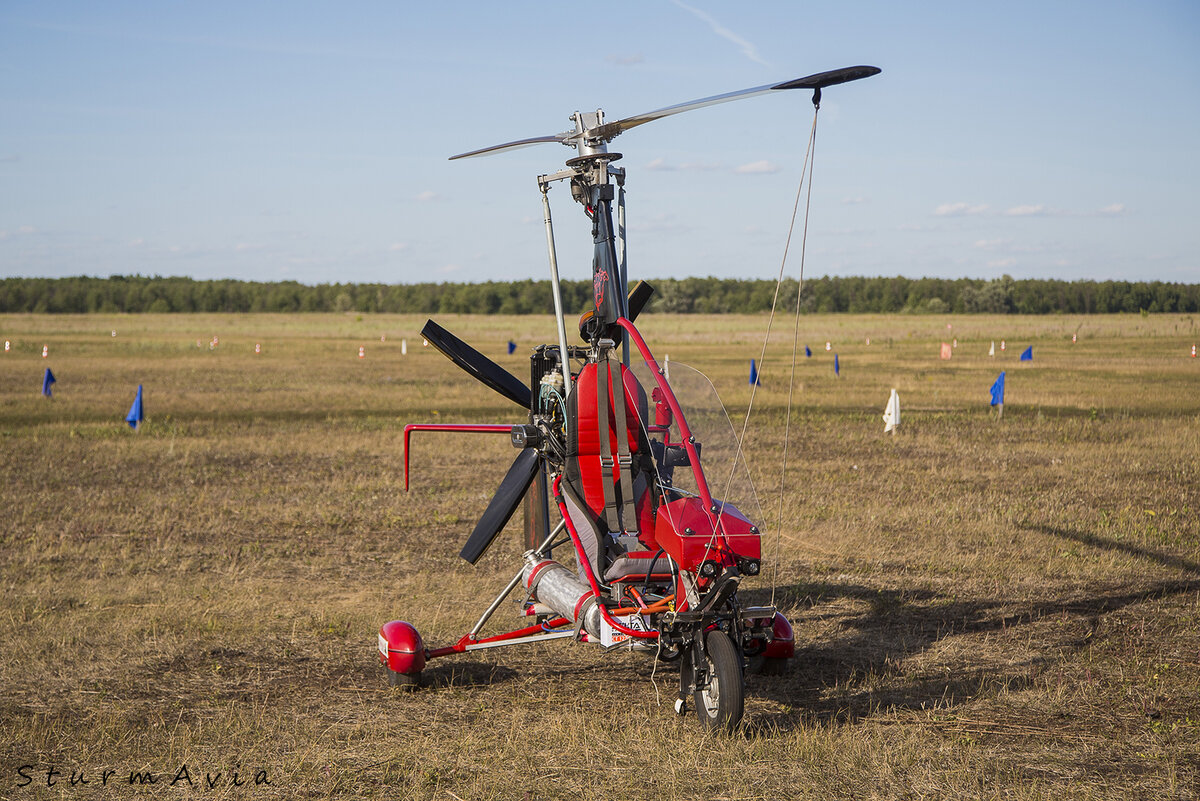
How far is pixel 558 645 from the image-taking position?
27.7ft

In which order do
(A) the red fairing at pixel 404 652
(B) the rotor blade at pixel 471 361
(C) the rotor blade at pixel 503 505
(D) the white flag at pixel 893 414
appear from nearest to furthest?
(A) the red fairing at pixel 404 652 < (B) the rotor blade at pixel 471 361 < (C) the rotor blade at pixel 503 505 < (D) the white flag at pixel 893 414

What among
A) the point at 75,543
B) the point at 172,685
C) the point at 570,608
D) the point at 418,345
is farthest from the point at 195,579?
the point at 418,345

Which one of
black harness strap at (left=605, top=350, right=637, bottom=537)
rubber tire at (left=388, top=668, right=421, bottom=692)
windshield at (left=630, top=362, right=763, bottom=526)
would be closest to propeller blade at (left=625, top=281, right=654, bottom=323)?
windshield at (left=630, top=362, right=763, bottom=526)

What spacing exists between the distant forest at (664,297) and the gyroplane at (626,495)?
117 metres

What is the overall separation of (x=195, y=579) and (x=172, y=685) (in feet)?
10.8

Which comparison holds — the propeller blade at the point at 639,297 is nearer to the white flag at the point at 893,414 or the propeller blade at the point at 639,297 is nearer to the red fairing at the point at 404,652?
the red fairing at the point at 404,652

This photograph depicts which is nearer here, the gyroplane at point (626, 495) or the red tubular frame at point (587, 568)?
the gyroplane at point (626, 495)

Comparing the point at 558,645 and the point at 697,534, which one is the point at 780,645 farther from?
the point at 558,645

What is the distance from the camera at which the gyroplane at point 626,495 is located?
589cm

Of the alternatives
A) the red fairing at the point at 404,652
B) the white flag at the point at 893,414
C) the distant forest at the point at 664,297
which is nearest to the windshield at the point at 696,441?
the red fairing at the point at 404,652

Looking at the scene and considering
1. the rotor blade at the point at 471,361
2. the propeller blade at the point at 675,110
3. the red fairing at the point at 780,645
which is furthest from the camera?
the rotor blade at the point at 471,361

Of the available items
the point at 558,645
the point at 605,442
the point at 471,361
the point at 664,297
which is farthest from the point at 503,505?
the point at 664,297

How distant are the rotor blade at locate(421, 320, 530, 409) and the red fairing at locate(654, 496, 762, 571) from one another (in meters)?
2.03

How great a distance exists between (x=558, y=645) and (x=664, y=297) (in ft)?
433
